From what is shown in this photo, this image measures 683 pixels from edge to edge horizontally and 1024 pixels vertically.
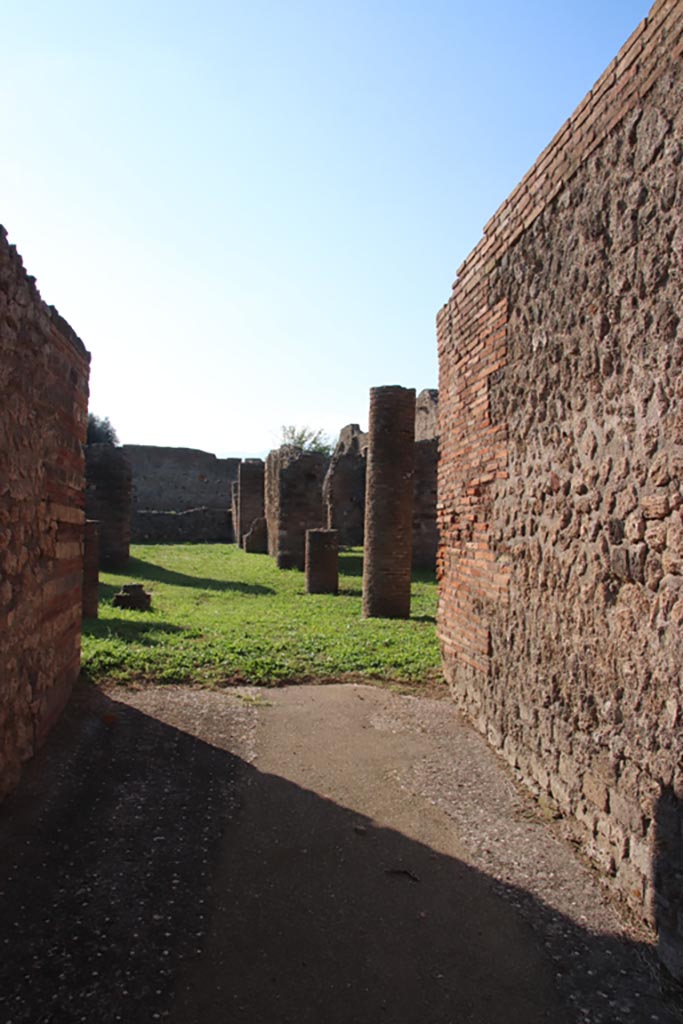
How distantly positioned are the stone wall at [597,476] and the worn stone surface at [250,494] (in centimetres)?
1966

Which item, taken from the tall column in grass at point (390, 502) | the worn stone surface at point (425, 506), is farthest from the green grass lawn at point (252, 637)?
the worn stone surface at point (425, 506)

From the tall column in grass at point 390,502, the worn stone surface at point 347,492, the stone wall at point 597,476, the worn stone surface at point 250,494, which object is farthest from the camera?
the worn stone surface at point 250,494

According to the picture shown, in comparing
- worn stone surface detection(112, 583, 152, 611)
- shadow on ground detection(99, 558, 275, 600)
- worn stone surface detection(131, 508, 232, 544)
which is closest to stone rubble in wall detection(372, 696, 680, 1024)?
worn stone surface detection(112, 583, 152, 611)

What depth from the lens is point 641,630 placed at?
3.27 metres

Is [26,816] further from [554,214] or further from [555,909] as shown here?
[554,214]

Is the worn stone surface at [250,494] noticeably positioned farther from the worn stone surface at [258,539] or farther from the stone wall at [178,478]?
the stone wall at [178,478]

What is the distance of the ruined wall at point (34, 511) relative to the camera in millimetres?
3855

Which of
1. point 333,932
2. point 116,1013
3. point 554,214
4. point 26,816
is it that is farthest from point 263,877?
point 554,214

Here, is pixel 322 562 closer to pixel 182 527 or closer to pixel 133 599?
pixel 133 599

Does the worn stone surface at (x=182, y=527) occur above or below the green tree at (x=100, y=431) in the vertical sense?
below

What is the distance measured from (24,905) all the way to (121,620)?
6414 millimetres

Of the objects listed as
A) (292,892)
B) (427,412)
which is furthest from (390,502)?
(427,412)

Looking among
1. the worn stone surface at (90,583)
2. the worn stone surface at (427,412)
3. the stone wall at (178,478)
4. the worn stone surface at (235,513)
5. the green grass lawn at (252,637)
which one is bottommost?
the green grass lawn at (252,637)

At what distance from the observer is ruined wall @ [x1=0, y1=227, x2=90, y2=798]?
386 cm
